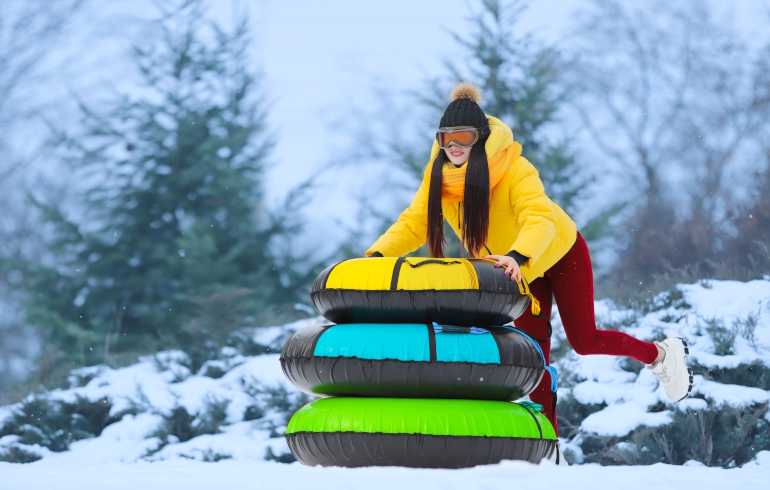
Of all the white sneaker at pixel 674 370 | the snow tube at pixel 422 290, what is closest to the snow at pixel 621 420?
the white sneaker at pixel 674 370

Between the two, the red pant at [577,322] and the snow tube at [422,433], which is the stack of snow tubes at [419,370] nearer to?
the snow tube at [422,433]

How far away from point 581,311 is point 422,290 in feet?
3.05

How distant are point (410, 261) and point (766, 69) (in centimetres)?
1122

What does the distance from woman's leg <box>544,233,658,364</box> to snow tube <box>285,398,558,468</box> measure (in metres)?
0.63

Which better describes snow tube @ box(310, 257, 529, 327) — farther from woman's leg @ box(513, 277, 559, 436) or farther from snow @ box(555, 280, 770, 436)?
snow @ box(555, 280, 770, 436)

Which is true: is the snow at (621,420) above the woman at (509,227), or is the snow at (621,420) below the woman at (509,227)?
below

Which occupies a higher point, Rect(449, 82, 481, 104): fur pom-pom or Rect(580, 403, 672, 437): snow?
Rect(449, 82, 481, 104): fur pom-pom

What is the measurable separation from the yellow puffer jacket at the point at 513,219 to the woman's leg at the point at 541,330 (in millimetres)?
236

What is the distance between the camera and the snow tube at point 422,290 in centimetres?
258

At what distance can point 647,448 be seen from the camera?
3.84 meters

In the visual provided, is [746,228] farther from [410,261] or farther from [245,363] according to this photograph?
[410,261]

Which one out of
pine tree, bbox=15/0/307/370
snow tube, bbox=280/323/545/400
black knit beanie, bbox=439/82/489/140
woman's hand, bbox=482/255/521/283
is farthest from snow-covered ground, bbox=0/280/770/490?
pine tree, bbox=15/0/307/370

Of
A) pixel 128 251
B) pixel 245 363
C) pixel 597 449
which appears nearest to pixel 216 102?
pixel 128 251

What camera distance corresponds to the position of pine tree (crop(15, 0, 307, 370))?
1034 cm
